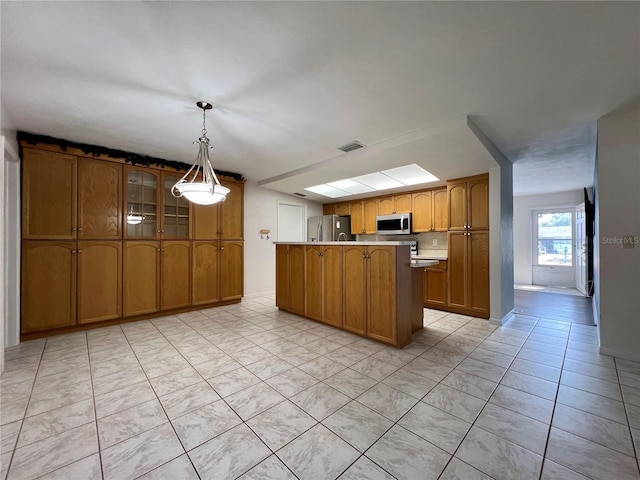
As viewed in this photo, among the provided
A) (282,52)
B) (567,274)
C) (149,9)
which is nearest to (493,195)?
(282,52)

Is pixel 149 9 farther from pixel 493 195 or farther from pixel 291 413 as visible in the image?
pixel 493 195

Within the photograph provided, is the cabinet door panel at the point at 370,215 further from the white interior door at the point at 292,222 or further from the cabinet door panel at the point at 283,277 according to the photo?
the cabinet door panel at the point at 283,277

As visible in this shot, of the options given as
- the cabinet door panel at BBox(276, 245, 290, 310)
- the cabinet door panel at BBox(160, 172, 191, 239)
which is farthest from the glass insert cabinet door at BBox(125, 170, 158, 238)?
the cabinet door panel at BBox(276, 245, 290, 310)

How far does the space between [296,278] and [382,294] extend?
155cm

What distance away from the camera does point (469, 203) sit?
4055 mm

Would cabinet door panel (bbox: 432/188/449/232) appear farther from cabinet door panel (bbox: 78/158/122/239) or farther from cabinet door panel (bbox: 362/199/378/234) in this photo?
cabinet door panel (bbox: 78/158/122/239)

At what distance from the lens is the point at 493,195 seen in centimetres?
368

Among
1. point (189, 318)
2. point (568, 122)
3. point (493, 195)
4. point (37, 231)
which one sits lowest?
point (189, 318)

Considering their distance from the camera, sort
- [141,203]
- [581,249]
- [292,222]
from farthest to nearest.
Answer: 1. [292,222]
2. [581,249]
3. [141,203]

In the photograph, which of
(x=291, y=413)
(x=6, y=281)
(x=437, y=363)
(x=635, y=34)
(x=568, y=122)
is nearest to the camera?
(x=635, y=34)

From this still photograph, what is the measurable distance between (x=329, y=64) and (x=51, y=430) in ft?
9.65

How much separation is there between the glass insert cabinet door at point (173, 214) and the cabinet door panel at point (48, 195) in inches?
41.5

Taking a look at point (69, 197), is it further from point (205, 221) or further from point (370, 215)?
point (370, 215)

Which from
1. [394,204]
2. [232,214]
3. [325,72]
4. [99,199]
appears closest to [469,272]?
[394,204]
